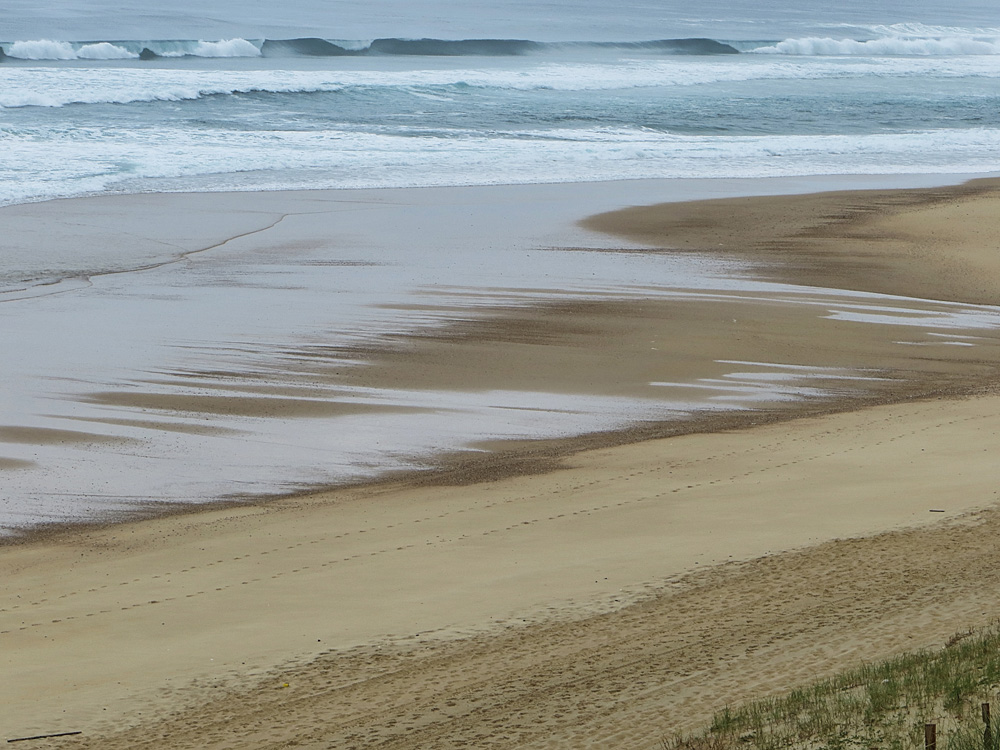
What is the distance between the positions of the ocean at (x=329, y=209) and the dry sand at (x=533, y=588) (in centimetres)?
82

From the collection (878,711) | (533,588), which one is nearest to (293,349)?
(533,588)

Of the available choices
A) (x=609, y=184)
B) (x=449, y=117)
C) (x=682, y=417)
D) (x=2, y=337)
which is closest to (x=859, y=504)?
(x=682, y=417)

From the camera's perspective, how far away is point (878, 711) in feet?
13.7

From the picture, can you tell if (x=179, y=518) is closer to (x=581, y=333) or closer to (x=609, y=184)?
(x=581, y=333)

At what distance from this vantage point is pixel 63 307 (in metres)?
12.4

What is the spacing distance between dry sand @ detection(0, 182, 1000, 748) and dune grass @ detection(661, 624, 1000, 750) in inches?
10.3

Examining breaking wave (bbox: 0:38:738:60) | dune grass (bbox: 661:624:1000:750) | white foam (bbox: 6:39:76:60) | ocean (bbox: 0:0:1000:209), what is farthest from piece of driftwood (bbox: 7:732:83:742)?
white foam (bbox: 6:39:76:60)

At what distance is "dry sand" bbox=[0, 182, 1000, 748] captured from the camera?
495 centimetres

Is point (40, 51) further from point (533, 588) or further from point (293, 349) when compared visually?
point (533, 588)

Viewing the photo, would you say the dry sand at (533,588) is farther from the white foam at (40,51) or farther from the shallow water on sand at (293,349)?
the white foam at (40,51)

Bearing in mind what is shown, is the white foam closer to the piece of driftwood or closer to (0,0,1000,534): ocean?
(0,0,1000,534): ocean

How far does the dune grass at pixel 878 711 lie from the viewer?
3945 mm

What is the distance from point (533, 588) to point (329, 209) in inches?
527

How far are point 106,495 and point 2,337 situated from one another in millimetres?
4125
